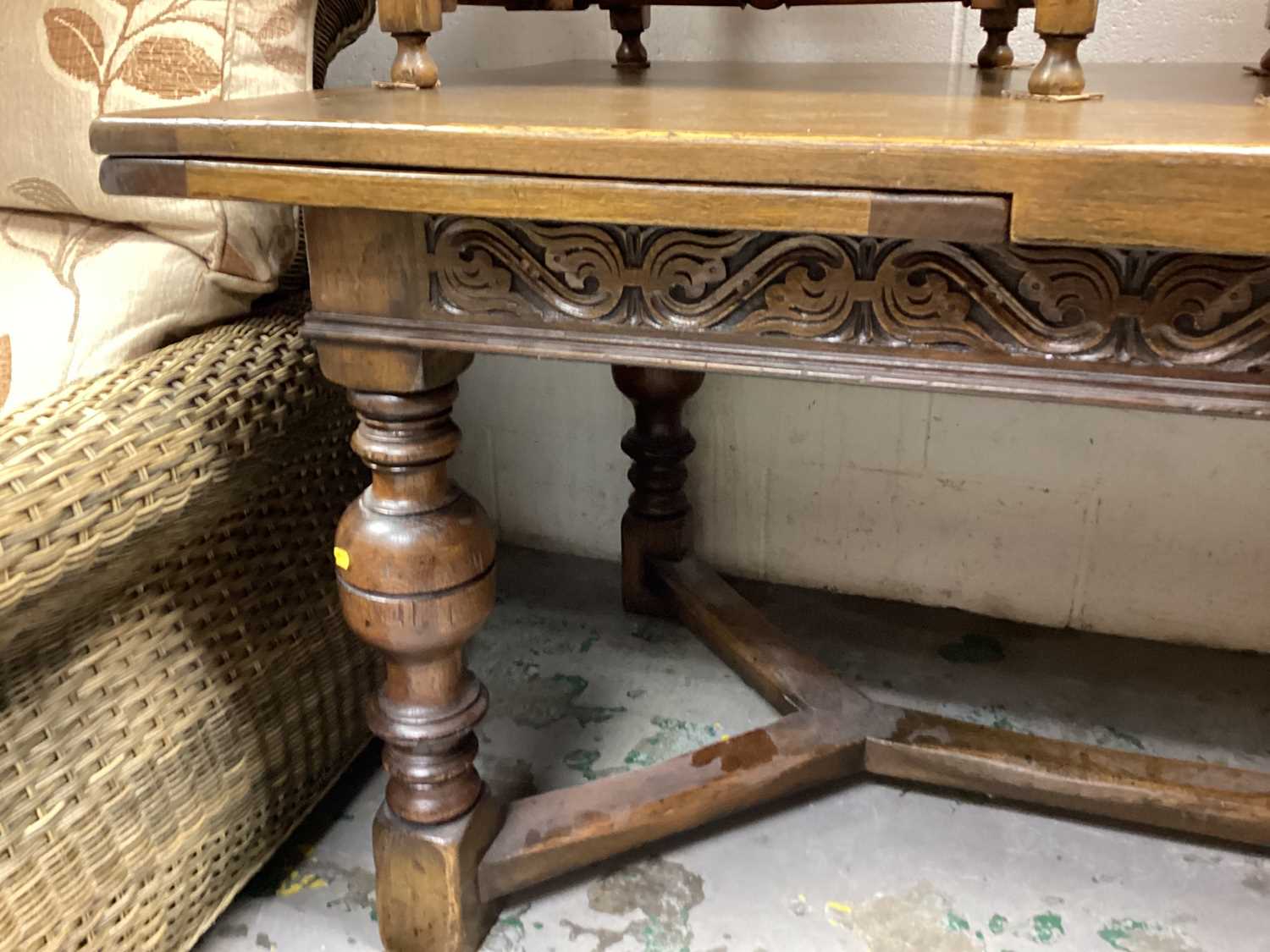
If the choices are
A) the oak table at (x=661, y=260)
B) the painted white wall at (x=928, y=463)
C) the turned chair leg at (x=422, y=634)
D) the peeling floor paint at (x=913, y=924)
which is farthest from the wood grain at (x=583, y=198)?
the painted white wall at (x=928, y=463)

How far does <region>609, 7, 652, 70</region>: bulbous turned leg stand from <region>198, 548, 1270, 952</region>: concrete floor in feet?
2.17

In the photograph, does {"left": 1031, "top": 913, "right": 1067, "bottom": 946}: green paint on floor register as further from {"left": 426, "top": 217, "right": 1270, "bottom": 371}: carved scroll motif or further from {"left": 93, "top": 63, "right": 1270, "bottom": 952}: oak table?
{"left": 426, "top": 217, "right": 1270, "bottom": 371}: carved scroll motif

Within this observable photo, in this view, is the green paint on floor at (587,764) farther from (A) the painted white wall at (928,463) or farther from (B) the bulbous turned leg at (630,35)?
(B) the bulbous turned leg at (630,35)

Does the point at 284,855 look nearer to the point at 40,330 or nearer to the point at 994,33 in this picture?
the point at 40,330

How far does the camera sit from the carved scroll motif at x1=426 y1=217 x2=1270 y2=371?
1.71ft

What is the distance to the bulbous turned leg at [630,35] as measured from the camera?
→ 1.09 m

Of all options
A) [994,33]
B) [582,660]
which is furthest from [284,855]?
[994,33]

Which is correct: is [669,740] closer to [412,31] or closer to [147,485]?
[147,485]

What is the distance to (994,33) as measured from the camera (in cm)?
96

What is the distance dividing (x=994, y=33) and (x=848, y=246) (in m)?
0.54

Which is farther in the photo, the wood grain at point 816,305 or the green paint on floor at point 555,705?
the green paint on floor at point 555,705

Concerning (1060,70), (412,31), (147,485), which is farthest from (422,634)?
(1060,70)

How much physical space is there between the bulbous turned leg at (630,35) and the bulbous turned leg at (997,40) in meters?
0.33

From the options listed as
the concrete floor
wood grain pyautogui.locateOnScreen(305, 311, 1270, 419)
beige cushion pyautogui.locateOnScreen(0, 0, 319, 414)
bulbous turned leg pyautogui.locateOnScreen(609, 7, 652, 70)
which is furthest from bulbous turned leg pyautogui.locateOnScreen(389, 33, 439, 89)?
the concrete floor
